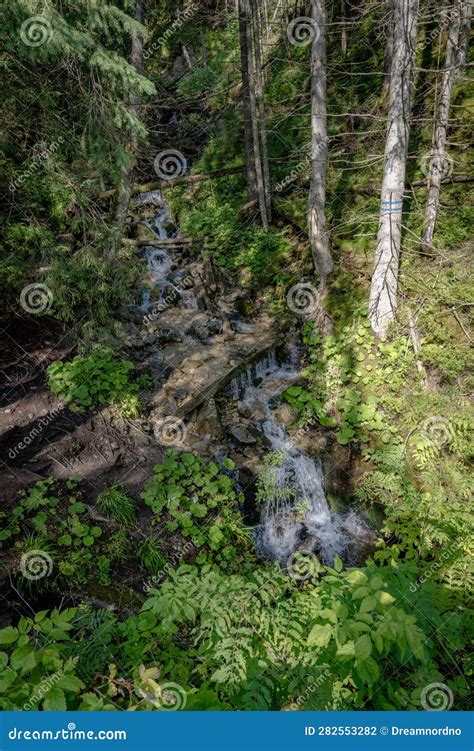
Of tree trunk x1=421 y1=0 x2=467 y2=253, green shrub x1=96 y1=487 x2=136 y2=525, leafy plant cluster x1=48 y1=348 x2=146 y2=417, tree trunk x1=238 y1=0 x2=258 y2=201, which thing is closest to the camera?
green shrub x1=96 y1=487 x2=136 y2=525

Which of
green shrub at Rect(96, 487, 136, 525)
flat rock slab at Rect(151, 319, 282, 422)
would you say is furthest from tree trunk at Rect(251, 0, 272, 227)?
green shrub at Rect(96, 487, 136, 525)

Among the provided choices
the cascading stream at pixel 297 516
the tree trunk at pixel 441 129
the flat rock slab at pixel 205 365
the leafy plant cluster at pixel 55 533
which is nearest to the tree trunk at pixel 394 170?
the tree trunk at pixel 441 129

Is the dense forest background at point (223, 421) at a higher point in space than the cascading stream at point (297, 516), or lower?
higher

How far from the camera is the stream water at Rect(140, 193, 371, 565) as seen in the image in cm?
610

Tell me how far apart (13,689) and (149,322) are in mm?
8634

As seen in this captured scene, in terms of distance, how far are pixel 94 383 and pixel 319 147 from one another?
6636mm

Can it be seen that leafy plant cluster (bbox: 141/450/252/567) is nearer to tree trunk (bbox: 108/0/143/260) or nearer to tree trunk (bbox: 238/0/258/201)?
tree trunk (bbox: 108/0/143/260)

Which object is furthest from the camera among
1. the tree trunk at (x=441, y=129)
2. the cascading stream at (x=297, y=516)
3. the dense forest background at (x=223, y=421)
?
the tree trunk at (x=441, y=129)

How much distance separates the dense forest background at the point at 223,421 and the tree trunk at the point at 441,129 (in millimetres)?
60

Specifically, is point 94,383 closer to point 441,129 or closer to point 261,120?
point 441,129

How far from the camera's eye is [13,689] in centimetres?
201

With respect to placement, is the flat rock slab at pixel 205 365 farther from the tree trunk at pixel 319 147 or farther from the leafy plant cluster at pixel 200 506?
the tree trunk at pixel 319 147

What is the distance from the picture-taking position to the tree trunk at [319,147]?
7.13m

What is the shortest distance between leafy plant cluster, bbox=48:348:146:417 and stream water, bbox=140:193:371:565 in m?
2.22
